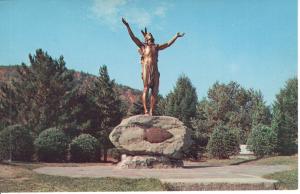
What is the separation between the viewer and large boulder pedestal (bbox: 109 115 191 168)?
549 inches

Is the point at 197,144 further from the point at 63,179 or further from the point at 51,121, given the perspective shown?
the point at 63,179

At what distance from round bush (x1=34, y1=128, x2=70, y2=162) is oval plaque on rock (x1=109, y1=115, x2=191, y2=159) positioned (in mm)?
4542

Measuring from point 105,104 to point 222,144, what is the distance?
→ 666cm

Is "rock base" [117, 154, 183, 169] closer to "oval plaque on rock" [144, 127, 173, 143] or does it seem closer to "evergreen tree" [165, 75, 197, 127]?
"oval plaque on rock" [144, 127, 173, 143]

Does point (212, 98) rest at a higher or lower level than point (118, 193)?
higher

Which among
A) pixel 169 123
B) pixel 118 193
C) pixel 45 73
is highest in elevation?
pixel 45 73

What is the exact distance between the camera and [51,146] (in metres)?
17.9

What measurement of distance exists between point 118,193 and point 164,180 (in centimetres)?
126

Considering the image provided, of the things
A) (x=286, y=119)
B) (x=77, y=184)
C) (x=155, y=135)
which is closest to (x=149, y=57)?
(x=155, y=135)

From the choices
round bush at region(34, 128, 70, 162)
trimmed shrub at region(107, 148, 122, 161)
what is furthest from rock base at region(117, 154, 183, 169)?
trimmed shrub at region(107, 148, 122, 161)

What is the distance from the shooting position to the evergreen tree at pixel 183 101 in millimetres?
28000

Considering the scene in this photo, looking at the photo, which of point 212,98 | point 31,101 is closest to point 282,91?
point 212,98

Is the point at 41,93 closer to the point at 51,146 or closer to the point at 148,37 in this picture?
the point at 51,146

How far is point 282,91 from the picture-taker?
27.0 meters
